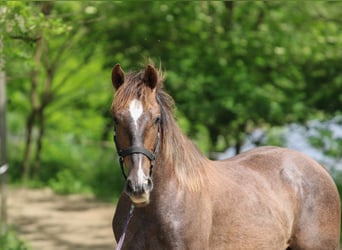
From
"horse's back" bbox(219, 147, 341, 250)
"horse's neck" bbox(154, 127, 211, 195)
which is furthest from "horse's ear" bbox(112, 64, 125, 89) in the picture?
"horse's back" bbox(219, 147, 341, 250)

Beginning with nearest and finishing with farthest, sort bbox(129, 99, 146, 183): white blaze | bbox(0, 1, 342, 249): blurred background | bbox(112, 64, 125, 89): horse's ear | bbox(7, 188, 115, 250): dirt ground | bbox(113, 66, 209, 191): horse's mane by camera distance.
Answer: bbox(129, 99, 146, 183): white blaze < bbox(113, 66, 209, 191): horse's mane < bbox(112, 64, 125, 89): horse's ear < bbox(7, 188, 115, 250): dirt ground < bbox(0, 1, 342, 249): blurred background

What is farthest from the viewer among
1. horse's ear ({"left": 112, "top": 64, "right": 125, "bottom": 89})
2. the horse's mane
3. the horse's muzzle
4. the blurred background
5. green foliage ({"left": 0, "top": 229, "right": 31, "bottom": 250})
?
the blurred background

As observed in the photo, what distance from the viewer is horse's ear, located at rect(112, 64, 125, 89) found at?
426 centimetres

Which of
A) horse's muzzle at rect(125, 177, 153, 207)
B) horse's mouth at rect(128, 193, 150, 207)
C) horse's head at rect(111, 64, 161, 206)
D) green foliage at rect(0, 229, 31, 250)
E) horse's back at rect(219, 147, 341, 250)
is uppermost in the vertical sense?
horse's head at rect(111, 64, 161, 206)

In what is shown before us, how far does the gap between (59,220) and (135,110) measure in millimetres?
7343

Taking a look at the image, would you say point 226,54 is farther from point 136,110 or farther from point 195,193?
point 136,110

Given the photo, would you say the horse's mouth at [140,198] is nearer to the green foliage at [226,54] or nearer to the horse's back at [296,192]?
the horse's back at [296,192]

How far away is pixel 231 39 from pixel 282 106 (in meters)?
1.26

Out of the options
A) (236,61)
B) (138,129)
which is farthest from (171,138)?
(236,61)

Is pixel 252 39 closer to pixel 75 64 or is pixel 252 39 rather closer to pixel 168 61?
pixel 168 61

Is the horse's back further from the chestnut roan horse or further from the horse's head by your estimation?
the horse's head

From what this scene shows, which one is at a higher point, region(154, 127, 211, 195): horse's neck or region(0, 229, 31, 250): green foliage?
region(154, 127, 211, 195): horse's neck

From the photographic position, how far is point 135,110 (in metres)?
4.01

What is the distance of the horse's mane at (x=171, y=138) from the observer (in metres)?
4.12
